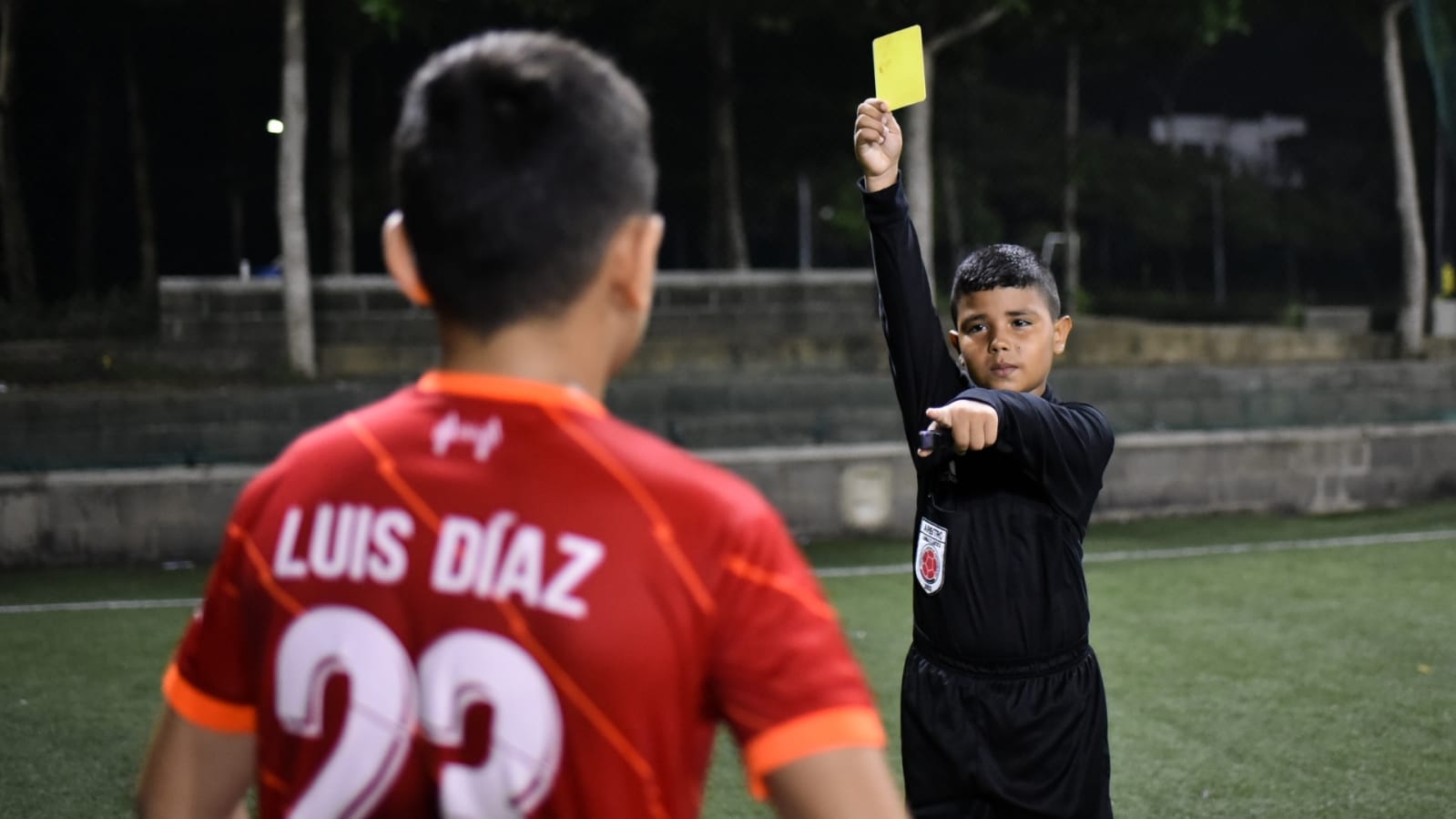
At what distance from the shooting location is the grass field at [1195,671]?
521 cm

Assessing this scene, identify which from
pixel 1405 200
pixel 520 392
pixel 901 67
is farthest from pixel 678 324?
pixel 520 392

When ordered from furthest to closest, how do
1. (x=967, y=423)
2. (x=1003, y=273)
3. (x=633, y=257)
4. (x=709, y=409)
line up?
1. (x=709, y=409)
2. (x=1003, y=273)
3. (x=967, y=423)
4. (x=633, y=257)

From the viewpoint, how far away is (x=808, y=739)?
1.22m

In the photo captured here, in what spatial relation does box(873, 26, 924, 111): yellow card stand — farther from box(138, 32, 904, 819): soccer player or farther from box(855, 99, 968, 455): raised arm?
box(138, 32, 904, 819): soccer player

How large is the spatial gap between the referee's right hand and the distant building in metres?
64.6

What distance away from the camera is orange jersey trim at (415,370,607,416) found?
1.29 metres

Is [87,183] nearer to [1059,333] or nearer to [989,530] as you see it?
[1059,333]

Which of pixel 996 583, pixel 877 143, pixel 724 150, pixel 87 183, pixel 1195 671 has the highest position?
pixel 87 183

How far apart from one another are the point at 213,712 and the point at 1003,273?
2.03 metres

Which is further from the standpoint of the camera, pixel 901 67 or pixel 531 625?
pixel 901 67

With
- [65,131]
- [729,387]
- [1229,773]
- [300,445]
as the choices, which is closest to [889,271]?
[300,445]

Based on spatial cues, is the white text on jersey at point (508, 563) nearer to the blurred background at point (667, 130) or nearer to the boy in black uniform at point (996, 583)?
the boy in black uniform at point (996, 583)

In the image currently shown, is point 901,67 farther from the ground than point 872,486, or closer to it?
farther from the ground

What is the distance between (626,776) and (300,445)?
0.45m
